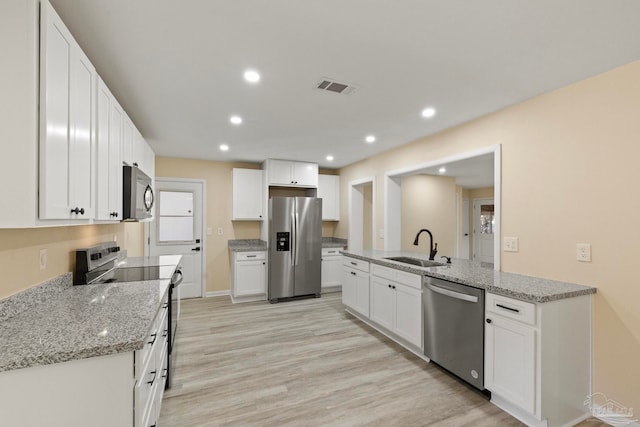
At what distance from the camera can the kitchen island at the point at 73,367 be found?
1.06m

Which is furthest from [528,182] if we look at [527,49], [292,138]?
[292,138]

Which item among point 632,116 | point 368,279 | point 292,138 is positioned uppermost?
point 292,138

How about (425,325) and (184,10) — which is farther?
(425,325)

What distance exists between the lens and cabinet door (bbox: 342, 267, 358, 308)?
4.04m

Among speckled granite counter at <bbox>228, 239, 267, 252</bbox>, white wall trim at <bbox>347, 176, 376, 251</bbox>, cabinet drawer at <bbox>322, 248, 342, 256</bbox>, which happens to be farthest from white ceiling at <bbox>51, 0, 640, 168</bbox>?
cabinet drawer at <bbox>322, 248, 342, 256</bbox>

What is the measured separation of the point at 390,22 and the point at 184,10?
1.09 m

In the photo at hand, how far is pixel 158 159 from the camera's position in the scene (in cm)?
491

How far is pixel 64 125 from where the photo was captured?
137cm

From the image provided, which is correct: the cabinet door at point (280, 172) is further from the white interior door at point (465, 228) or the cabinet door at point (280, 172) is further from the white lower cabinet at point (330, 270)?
the white interior door at point (465, 228)

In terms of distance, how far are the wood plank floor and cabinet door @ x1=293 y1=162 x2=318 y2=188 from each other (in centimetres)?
252

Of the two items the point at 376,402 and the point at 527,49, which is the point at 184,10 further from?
the point at 376,402

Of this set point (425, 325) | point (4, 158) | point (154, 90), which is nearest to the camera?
point (4, 158)

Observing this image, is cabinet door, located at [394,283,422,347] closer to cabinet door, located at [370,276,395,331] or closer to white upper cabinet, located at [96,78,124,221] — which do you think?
cabinet door, located at [370,276,395,331]

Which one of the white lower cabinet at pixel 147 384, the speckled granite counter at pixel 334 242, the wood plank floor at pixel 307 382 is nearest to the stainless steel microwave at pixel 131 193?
the white lower cabinet at pixel 147 384
